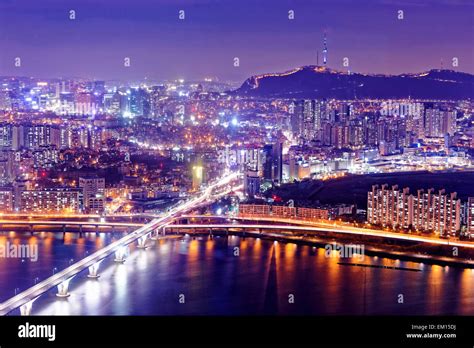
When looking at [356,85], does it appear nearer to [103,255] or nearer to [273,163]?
[273,163]

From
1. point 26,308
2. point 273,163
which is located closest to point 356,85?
point 273,163

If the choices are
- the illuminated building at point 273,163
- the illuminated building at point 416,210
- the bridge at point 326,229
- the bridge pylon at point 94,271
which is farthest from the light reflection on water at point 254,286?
the illuminated building at point 273,163

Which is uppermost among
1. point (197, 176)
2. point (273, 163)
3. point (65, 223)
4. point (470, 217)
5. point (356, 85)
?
point (356, 85)

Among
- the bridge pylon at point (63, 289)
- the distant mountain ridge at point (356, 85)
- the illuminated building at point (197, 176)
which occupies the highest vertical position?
the distant mountain ridge at point (356, 85)

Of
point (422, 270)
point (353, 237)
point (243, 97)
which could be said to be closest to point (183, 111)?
point (243, 97)

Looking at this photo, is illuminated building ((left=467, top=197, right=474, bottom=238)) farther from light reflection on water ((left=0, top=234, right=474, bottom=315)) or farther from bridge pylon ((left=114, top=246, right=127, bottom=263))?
bridge pylon ((left=114, top=246, right=127, bottom=263))

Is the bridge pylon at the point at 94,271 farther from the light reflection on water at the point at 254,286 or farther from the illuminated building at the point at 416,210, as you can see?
the illuminated building at the point at 416,210

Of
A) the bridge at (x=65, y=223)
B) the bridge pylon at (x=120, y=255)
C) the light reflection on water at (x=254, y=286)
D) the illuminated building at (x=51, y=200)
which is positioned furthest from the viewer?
the illuminated building at (x=51, y=200)
